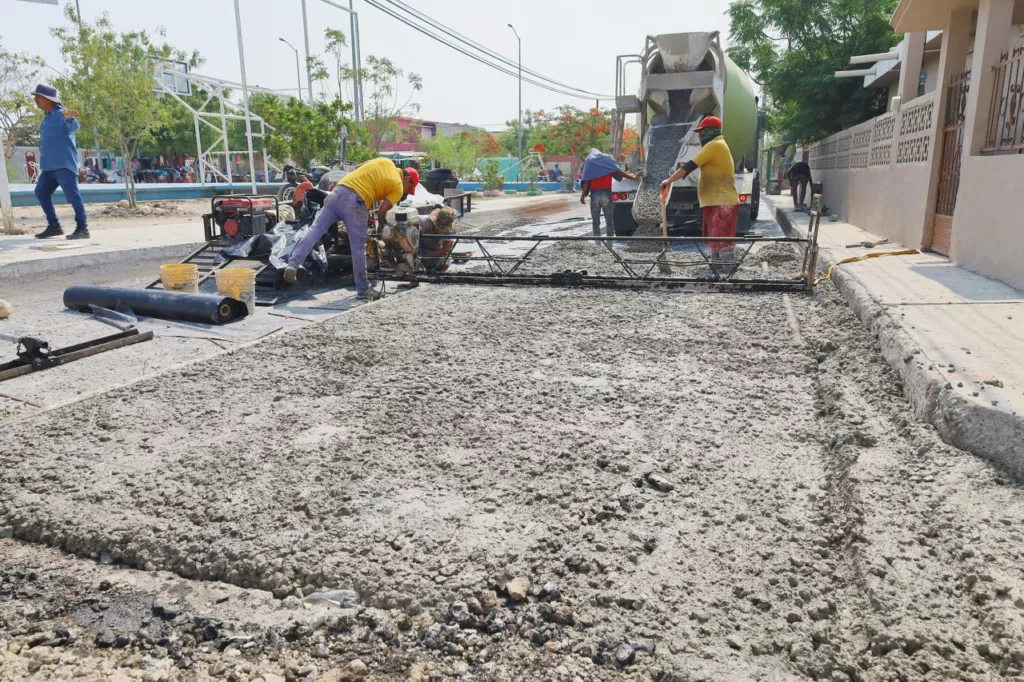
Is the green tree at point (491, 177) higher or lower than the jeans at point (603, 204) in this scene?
higher

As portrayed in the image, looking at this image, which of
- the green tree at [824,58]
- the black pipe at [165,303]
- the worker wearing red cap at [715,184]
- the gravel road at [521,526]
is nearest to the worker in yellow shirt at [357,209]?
the black pipe at [165,303]

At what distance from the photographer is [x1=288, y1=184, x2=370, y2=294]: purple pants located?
7098 mm

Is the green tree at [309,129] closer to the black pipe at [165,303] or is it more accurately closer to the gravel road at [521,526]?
the black pipe at [165,303]

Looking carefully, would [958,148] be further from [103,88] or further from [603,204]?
[103,88]

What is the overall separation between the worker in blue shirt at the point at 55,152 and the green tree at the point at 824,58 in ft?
58.0

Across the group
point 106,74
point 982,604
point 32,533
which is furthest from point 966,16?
point 106,74

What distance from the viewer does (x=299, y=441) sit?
347 cm

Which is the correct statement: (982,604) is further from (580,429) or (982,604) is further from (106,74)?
(106,74)

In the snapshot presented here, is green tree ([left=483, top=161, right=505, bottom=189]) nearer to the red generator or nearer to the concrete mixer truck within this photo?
the concrete mixer truck

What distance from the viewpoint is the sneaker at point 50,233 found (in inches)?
430

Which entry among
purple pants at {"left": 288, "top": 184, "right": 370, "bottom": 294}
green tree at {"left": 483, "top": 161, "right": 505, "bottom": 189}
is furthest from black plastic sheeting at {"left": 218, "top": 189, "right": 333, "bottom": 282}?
green tree at {"left": 483, "top": 161, "right": 505, "bottom": 189}

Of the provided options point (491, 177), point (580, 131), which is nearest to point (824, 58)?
point (491, 177)

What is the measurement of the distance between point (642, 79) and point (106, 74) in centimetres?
1112

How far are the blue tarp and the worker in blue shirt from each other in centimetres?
771
